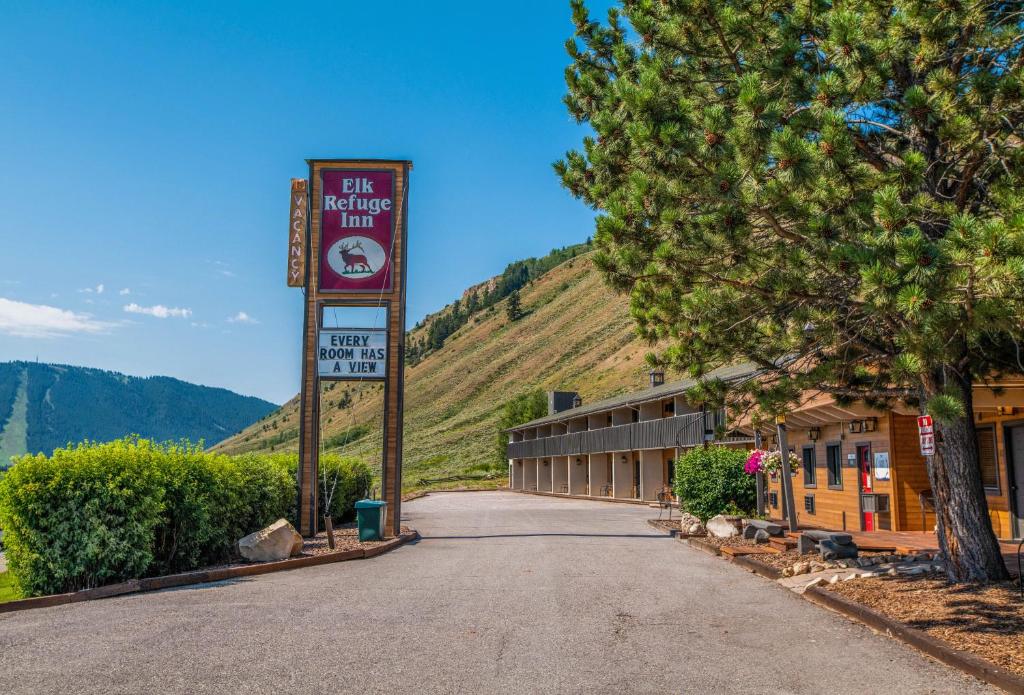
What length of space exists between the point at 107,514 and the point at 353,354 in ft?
27.5

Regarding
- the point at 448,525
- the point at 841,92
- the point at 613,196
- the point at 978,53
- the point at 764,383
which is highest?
the point at 978,53

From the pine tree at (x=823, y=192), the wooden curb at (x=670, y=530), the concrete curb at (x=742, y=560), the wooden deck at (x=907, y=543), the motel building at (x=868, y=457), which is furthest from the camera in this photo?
the wooden curb at (x=670, y=530)

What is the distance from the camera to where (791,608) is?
8.81 meters

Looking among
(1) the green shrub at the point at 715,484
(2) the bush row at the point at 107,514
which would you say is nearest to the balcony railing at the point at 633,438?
(1) the green shrub at the point at 715,484

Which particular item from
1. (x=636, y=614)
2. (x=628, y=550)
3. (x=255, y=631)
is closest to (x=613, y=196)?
(x=636, y=614)

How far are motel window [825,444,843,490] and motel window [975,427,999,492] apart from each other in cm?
476

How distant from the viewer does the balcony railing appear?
1356 inches

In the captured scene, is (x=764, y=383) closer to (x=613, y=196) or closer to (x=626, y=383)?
(x=613, y=196)

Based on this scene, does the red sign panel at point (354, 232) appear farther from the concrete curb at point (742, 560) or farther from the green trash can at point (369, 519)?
the concrete curb at point (742, 560)

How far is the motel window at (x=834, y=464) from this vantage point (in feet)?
61.9

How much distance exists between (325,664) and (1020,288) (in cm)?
565

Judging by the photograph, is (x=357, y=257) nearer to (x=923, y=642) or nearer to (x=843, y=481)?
(x=843, y=481)

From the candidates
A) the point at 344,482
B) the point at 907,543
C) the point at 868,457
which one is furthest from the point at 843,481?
the point at 344,482

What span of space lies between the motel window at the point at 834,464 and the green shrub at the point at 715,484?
225 cm
